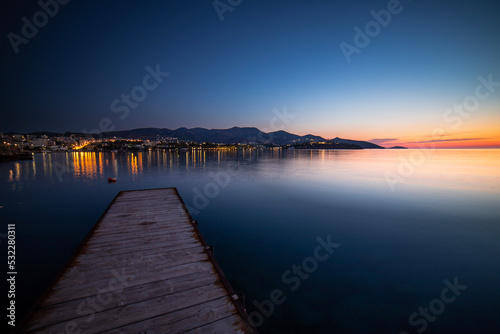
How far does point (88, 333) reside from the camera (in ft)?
10.7

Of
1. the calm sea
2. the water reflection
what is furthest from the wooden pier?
the water reflection

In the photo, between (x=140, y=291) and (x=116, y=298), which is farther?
(x=140, y=291)

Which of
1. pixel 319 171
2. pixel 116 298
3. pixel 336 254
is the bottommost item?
pixel 336 254

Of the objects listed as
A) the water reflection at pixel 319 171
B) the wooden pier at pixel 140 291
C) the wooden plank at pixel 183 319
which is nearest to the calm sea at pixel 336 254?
the wooden pier at pixel 140 291

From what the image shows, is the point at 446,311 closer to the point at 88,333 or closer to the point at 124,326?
the point at 124,326

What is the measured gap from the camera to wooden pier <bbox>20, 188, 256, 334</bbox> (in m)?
3.41

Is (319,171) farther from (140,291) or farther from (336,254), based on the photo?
(140,291)

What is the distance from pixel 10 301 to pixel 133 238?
162 inches

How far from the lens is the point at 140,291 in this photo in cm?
421

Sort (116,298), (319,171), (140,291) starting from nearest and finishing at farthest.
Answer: (116,298)
(140,291)
(319,171)

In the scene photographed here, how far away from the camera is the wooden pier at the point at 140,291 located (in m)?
3.41

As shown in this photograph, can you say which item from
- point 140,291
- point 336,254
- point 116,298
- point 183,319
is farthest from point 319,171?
point 116,298

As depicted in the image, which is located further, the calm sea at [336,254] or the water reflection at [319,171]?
the water reflection at [319,171]

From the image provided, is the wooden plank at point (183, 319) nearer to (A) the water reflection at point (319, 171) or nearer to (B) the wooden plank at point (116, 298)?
(B) the wooden plank at point (116, 298)
